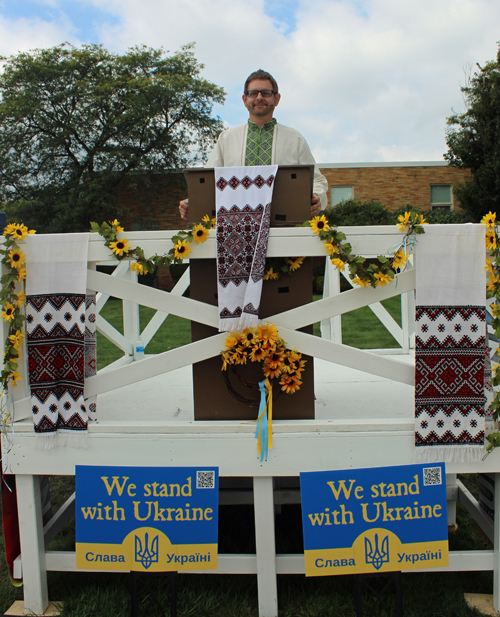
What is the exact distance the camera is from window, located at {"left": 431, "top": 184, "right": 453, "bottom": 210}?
1959 cm

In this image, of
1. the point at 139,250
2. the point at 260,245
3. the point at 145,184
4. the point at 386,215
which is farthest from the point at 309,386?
the point at 145,184

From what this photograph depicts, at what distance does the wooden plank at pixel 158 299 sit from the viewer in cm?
189

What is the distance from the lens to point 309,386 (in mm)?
1981

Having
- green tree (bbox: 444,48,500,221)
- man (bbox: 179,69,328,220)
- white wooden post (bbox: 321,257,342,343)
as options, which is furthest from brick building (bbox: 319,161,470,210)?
man (bbox: 179,69,328,220)

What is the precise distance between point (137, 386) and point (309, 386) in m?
1.30

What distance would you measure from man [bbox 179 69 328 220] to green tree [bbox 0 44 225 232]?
49.8 feet

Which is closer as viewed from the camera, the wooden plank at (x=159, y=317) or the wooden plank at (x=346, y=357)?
the wooden plank at (x=346, y=357)

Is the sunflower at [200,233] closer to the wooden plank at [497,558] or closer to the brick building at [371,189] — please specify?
the wooden plank at [497,558]

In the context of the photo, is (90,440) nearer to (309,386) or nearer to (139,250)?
(139,250)

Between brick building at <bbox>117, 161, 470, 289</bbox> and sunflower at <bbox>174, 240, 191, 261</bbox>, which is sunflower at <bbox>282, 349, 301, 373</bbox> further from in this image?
brick building at <bbox>117, 161, 470, 289</bbox>

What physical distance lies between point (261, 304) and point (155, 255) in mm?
466

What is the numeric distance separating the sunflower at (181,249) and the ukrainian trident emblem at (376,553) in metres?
1.33

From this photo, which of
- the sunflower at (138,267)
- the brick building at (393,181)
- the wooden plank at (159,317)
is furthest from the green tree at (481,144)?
the sunflower at (138,267)

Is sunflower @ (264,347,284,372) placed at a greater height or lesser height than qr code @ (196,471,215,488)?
greater
